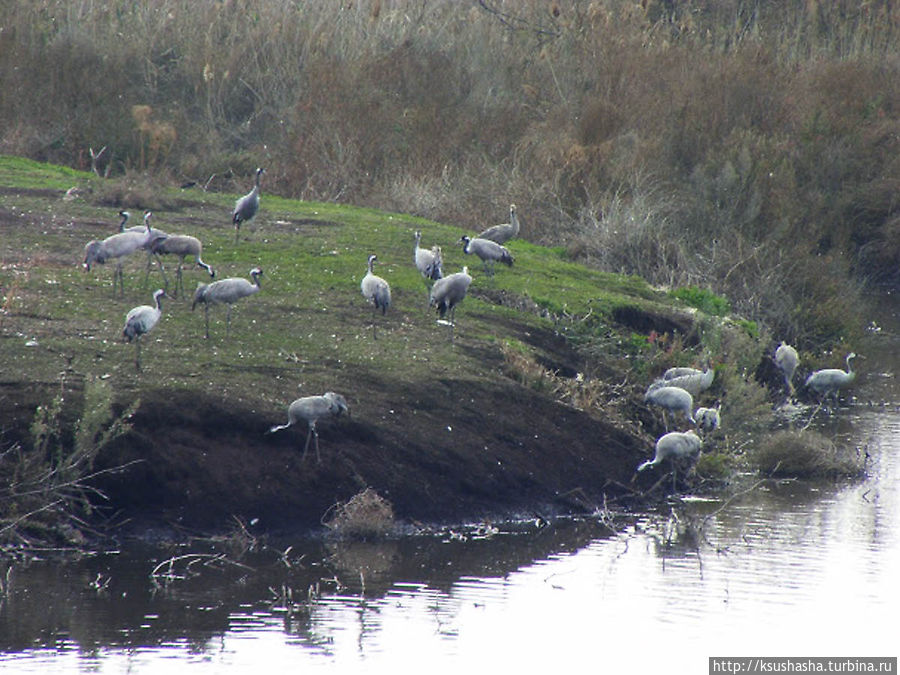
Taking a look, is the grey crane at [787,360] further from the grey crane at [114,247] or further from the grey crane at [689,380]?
the grey crane at [114,247]

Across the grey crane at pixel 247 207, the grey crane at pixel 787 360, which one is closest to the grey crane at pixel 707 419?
the grey crane at pixel 787 360

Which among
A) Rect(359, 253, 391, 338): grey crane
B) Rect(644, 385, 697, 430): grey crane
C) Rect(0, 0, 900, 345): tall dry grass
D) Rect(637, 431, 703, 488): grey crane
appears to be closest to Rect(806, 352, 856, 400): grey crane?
Rect(0, 0, 900, 345): tall dry grass

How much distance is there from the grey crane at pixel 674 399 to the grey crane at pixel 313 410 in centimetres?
351

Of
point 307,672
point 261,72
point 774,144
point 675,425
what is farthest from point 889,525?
point 261,72

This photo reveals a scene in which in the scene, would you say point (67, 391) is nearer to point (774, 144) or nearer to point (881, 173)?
point (774, 144)

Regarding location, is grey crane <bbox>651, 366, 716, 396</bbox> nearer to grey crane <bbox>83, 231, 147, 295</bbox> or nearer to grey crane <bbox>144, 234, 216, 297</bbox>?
grey crane <bbox>144, 234, 216, 297</bbox>

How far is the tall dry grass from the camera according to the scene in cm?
2009

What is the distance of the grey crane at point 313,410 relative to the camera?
35.6 feet

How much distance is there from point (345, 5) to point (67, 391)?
1718 centimetres

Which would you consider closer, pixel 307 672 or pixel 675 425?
pixel 307 672

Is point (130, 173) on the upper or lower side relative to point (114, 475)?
upper

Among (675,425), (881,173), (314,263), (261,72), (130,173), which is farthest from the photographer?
(261,72)

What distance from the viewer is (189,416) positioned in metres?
10.9

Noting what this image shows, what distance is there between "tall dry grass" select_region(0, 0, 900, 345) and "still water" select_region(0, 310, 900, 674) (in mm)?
7810
